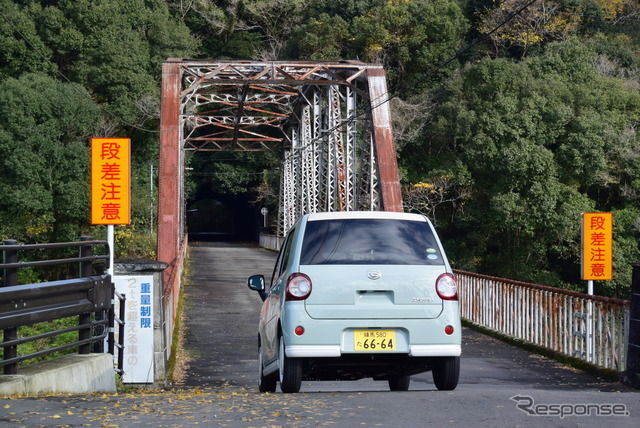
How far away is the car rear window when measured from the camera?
7.80 metres

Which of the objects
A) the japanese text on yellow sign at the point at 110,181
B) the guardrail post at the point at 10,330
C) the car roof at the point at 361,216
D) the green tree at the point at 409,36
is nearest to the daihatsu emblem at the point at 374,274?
the car roof at the point at 361,216

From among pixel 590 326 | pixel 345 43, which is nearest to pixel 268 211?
pixel 345 43

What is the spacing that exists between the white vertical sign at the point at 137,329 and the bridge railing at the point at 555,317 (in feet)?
19.0

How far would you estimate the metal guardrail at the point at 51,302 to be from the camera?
718 centimetres

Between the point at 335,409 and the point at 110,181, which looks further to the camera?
the point at 110,181

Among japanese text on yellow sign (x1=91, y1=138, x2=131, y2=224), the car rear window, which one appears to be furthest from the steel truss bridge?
the car rear window

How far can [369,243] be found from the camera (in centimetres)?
790

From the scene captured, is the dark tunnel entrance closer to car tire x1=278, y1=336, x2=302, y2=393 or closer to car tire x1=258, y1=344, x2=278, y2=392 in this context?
car tire x1=258, y1=344, x2=278, y2=392

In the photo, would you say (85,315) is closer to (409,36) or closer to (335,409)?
(335,409)

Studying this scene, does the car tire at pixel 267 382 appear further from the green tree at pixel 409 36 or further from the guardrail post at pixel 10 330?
the green tree at pixel 409 36

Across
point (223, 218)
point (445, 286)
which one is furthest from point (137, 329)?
point (223, 218)

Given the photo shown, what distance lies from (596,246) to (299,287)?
32.1 feet

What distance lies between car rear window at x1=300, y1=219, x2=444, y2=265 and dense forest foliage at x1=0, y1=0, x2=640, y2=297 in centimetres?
2190

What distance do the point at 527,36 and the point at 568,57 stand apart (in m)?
6.73
